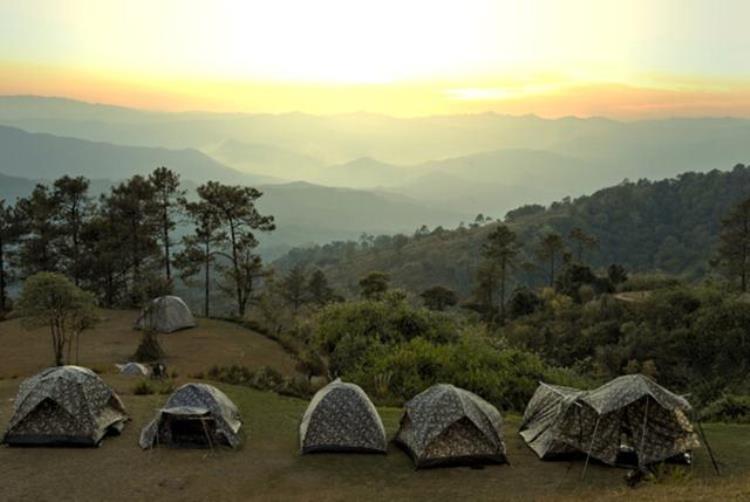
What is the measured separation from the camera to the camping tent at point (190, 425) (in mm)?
16359

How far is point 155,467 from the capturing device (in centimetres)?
1519

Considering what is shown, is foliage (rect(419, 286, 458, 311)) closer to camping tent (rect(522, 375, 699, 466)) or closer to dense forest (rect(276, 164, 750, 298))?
dense forest (rect(276, 164, 750, 298))

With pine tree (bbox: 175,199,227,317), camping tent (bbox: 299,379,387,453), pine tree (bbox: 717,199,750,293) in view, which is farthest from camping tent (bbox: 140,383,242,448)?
pine tree (bbox: 717,199,750,293)

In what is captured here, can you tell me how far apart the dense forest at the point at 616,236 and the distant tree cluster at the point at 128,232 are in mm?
49767

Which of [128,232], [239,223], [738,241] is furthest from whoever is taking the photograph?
[738,241]

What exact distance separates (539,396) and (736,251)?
43130 mm

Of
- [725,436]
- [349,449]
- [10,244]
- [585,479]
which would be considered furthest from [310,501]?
[10,244]

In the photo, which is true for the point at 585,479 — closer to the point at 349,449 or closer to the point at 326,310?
the point at 349,449

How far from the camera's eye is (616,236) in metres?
102

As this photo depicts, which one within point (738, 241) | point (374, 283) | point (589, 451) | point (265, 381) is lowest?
point (374, 283)

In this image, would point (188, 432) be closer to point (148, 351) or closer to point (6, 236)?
point (148, 351)

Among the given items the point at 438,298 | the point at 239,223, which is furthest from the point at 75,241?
the point at 438,298

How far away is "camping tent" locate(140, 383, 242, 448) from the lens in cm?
1636

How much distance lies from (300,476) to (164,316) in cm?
Answer: 2357
